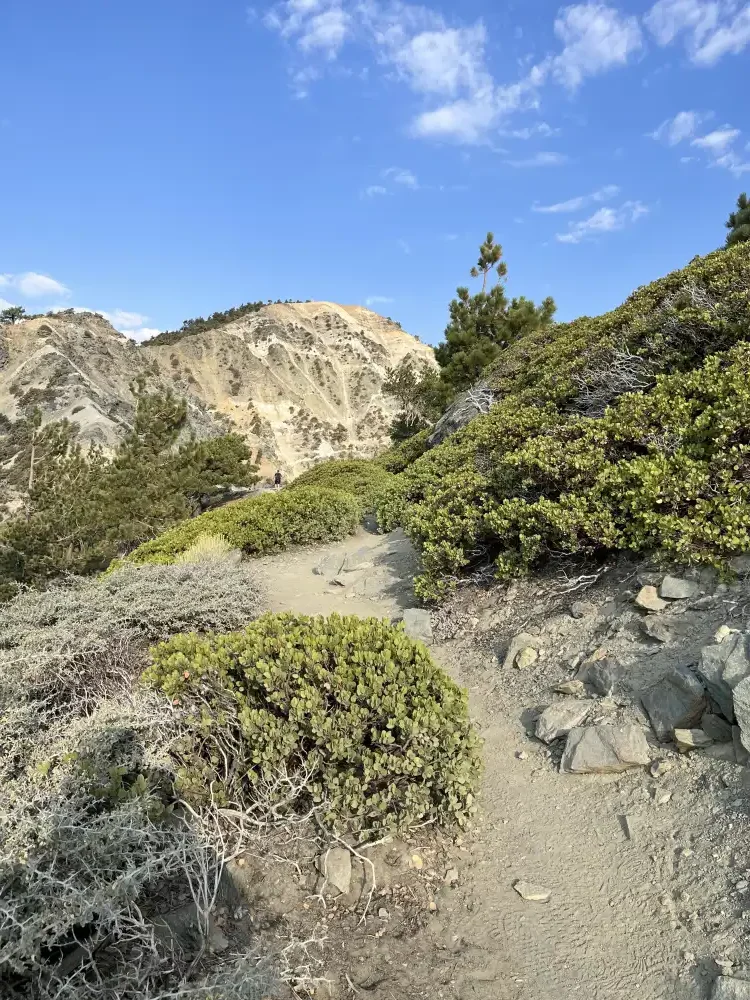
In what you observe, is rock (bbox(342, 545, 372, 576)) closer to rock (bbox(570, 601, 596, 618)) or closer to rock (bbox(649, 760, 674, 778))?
rock (bbox(570, 601, 596, 618))

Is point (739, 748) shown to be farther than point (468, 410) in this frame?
No

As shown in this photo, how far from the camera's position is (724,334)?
7145mm

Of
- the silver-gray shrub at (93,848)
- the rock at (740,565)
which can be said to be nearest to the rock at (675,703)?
the rock at (740,565)

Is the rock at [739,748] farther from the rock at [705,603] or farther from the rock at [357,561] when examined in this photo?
the rock at [357,561]

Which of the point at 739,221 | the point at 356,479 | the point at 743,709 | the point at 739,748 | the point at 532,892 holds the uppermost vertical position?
the point at 739,221

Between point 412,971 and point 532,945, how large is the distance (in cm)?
60

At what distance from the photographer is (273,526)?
1121 cm

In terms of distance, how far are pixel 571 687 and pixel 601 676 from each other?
11.1 inches

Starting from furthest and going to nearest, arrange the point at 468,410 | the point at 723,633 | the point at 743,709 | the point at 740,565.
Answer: the point at 468,410 < the point at 740,565 < the point at 723,633 < the point at 743,709

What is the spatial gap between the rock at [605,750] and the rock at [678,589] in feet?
5.16

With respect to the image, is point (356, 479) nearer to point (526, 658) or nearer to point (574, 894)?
point (526, 658)

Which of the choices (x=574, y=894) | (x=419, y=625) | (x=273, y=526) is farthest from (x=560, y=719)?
(x=273, y=526)

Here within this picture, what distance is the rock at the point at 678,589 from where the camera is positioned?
489cm

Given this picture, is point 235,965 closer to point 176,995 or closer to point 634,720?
point 176,995
